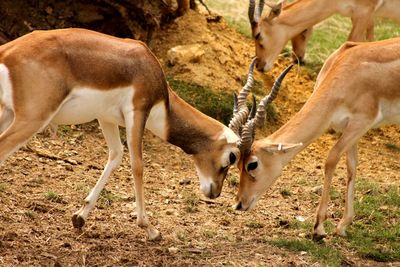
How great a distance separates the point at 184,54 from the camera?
1128 centimetres

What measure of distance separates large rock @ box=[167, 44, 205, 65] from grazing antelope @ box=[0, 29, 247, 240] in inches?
123

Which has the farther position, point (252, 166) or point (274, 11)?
point (274, 11)

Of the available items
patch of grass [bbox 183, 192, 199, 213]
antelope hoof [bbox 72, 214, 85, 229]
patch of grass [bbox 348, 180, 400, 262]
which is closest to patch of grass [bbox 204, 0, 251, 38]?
patch of grass [bbox 348, 180, 400, 262]

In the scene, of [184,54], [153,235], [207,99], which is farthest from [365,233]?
[184,54]

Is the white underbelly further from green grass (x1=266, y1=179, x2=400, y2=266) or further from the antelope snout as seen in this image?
green grass (x1=266, y1=179, x2=400, y2=266)

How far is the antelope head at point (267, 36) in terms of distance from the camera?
11.9 m

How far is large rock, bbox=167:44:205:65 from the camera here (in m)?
11.3

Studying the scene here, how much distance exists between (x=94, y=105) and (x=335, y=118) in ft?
6.95

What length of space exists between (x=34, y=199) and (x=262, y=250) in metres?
2.04

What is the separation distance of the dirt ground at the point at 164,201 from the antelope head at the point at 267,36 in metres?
0.32

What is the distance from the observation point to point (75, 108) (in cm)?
741

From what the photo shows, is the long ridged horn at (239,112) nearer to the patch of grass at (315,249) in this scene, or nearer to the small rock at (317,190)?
the patch of grass at (315,249)

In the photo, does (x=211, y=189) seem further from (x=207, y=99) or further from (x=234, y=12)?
(x=234, y=12)

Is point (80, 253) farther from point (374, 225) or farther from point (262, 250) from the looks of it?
point (374, 225)
